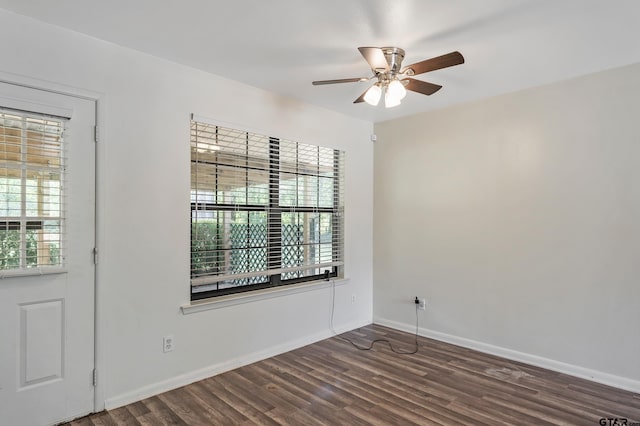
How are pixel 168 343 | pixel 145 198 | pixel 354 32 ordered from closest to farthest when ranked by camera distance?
pixel 354 32
pixel 145 198
pixel 168 343

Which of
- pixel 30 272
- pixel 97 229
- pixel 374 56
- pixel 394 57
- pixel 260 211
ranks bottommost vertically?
pixel 30 272

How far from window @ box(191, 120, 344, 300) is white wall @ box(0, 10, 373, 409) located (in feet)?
0.50

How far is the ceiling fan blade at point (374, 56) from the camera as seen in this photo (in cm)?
217

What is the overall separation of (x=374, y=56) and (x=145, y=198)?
6.19 feet

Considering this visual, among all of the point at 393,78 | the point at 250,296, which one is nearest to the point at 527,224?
the point at 393,78

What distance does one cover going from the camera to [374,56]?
2266 millimetres

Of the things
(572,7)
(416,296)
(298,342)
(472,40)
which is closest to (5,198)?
(298,342)

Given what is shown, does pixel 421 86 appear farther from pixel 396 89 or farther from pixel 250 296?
pixel 250 296

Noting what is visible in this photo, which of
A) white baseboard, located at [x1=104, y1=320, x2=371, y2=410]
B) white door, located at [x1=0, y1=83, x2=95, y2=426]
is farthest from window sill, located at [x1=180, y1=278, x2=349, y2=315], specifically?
white door, located at [x1=0, y1=83, x2=95, y2=426]

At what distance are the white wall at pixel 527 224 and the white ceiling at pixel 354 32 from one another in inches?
17.7

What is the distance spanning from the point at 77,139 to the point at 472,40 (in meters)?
2.71

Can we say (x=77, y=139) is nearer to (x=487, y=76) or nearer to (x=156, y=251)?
(x=156, y=251)

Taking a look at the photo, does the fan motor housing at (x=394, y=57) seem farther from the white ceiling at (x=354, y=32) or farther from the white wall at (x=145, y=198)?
the white wall at (x=145, y=198)

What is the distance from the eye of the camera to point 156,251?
2775mm
